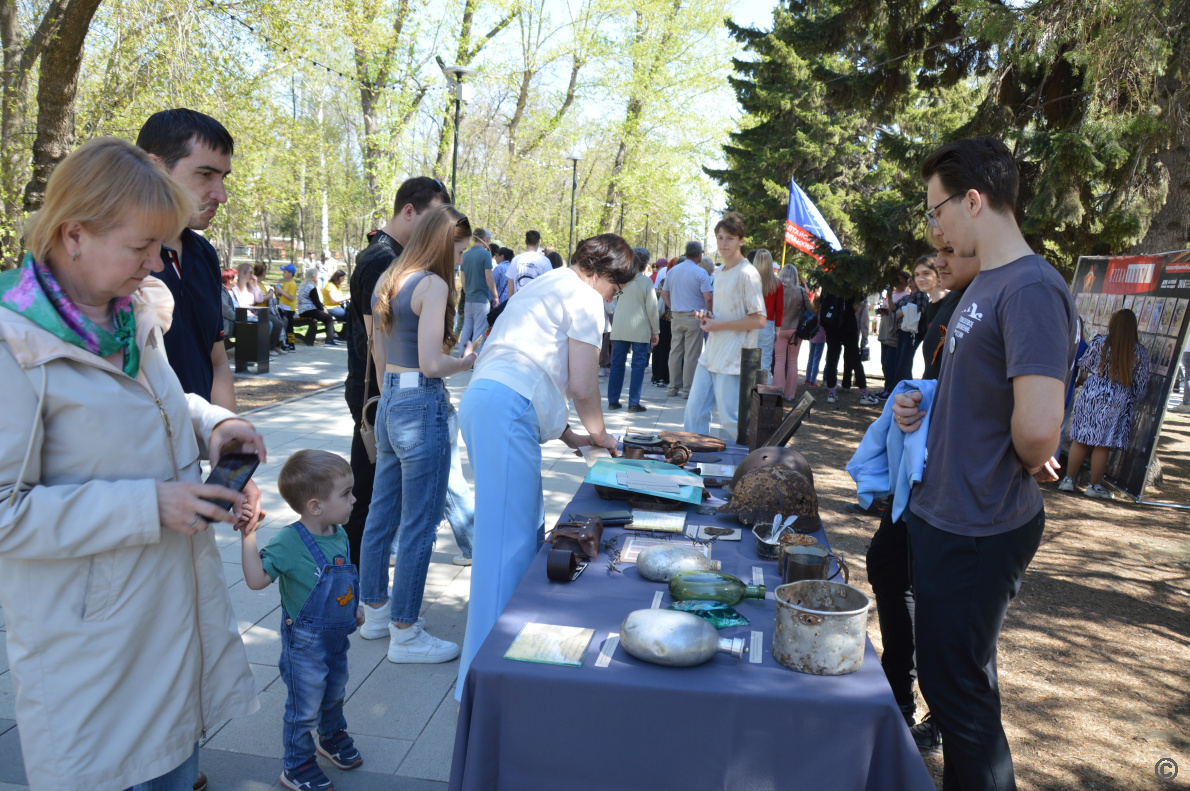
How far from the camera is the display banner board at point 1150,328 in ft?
20.9

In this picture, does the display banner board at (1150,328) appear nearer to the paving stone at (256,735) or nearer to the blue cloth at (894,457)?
the blue cloth at (894,457)

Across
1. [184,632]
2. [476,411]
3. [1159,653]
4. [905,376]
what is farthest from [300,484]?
[905,376]

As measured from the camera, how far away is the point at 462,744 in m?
1.77

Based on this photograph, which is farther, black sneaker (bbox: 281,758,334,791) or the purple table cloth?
black sneaker (bbox: 281,758,334,791)

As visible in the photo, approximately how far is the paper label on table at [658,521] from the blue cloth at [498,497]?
1.22 ft

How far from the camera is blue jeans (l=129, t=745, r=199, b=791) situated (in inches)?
65.4

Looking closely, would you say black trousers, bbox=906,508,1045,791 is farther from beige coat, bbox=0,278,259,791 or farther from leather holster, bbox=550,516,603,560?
beige coat, bbox=0,278,259,791

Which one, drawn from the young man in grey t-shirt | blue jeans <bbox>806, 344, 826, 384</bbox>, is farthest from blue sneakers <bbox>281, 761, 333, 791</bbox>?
blue jeans <bbox>806, 344, 826, 384</bbox>

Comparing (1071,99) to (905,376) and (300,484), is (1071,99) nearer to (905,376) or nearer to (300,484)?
(905,376)

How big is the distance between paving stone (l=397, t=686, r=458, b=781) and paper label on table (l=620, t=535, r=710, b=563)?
33.0 inches

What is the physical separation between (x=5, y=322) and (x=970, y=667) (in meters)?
2.27

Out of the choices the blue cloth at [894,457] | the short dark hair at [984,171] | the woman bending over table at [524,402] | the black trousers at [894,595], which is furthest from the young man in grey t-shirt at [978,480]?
the woman bending over table at [524,402]

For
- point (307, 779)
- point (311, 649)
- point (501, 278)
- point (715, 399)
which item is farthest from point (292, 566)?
point (501, 278)

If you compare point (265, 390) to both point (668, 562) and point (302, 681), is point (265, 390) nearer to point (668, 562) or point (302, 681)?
point (302, 681)
